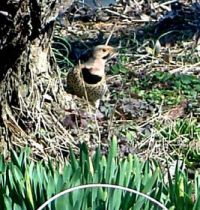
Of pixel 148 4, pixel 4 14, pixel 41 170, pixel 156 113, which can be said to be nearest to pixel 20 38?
pixel 4 14

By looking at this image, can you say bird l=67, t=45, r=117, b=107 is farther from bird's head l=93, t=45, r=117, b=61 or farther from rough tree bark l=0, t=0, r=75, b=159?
rough tree bark l=0, t=0, r=75, b=159

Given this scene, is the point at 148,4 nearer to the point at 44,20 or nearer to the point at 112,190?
the point at 44,20

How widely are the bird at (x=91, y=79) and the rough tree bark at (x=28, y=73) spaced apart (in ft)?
0.54

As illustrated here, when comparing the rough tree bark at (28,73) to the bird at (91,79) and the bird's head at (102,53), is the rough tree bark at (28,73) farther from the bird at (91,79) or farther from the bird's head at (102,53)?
the bird's head at (102,53)

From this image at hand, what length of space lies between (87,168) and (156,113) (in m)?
2.44

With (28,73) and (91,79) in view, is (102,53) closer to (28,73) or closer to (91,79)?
(91,79)

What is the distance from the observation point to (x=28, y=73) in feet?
14.2

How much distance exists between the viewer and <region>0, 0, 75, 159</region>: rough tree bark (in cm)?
353

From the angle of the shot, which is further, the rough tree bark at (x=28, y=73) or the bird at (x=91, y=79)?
the bird at (x=91, y=79)

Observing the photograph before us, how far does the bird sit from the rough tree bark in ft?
0.54

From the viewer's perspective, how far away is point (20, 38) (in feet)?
11.7

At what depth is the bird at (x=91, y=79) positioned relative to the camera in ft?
16.3

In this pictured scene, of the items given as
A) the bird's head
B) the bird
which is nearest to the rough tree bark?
the bird

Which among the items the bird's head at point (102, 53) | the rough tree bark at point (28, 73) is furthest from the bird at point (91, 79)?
the rough tree bark at point (28, 73)
